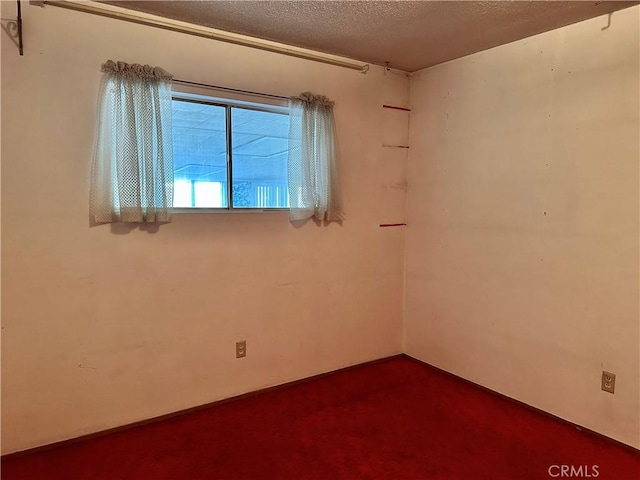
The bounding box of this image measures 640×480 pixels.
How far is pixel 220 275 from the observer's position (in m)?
2.74

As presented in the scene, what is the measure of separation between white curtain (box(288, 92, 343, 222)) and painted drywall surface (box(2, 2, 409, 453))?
13cm

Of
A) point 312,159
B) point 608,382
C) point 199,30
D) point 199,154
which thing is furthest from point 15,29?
point 608,382

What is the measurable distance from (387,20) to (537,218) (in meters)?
1.54

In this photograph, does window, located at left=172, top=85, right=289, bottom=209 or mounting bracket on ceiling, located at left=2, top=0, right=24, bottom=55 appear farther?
window, located at left=172, top=85, right=289, bottom=209

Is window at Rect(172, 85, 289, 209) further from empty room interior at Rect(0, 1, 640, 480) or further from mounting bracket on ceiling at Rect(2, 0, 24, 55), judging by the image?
mounting bracket on ceiling at Rect(2, 0, 24, 55)

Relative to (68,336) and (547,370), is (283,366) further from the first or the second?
(547,370)

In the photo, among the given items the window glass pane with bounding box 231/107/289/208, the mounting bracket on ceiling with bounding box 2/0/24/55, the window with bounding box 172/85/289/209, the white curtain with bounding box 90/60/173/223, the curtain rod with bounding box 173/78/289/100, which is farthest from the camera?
the window glass pane with bounding box 231/107/289/208

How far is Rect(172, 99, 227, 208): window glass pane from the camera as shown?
2.61 m

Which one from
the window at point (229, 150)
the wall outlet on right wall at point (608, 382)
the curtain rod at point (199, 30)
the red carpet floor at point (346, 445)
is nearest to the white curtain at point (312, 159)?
the window at point (229, 150)

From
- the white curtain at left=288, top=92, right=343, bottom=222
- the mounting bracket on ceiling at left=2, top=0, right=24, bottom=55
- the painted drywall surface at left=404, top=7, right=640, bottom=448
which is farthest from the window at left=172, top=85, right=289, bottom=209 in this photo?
the painted drywall surface at left=404, top=7, right=640, bottom=448

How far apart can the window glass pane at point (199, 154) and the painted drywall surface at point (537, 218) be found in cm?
164

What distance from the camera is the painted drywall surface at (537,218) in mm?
2299

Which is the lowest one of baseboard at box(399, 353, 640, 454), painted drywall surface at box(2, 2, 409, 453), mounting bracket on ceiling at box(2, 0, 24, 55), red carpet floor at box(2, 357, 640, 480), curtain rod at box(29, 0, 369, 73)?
red carpet floor at box(2, 357, 640, 480)

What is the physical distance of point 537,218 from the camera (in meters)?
2.65
